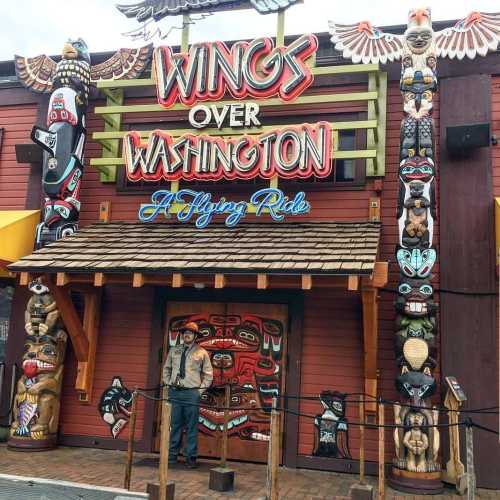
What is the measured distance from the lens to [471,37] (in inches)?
348

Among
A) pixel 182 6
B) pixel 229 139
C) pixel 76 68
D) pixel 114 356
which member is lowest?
pixel 114 356

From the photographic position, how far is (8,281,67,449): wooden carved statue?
8938 mm

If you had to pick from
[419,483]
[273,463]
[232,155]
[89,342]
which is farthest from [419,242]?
[89,342]

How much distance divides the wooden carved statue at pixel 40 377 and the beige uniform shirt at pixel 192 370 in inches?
86.2

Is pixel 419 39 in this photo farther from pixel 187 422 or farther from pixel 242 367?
pixel 187 422

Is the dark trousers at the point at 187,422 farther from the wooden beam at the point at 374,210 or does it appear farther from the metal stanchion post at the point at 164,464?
the wooden beam at the point at 374,210

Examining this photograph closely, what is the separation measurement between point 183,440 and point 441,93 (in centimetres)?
681

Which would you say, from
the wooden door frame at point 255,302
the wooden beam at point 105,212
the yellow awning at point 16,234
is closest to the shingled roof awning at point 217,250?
the wooden beam at point 105,212

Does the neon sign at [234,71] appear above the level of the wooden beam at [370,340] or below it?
above

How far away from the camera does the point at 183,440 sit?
8.95m

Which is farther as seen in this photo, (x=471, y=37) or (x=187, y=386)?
(x=471, y=37)

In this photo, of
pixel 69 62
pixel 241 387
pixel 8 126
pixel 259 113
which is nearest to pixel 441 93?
pixel 259 113

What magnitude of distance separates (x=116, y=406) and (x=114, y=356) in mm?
801

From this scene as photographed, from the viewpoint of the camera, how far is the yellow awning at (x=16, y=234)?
947cm
